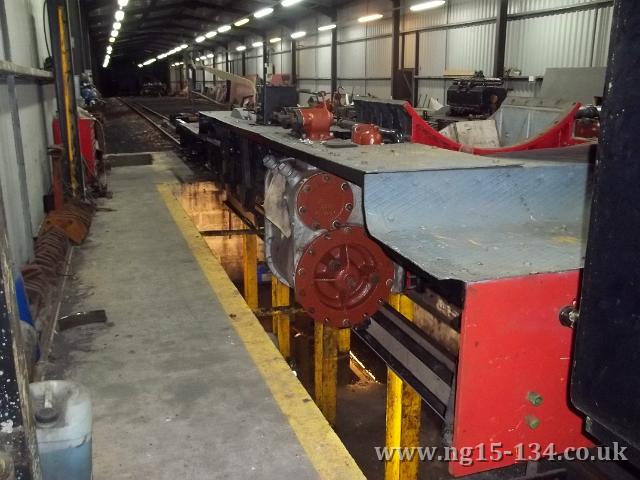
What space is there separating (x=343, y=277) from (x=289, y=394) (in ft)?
2.83

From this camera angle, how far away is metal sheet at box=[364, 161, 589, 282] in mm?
1965

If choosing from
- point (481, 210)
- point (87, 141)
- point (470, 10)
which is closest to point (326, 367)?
point (481, 210)

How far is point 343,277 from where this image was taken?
118 inches

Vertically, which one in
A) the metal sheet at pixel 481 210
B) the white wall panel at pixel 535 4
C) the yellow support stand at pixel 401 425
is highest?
the white wall panel at pixel 535 4

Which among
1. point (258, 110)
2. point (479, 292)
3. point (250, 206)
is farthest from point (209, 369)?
point (258, 110)

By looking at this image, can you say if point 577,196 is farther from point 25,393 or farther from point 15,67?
point 15,67

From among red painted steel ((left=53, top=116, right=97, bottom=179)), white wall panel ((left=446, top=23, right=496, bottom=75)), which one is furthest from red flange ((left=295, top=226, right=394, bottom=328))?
white wall panel ((left=446, top=23, right=496, bottom=75))

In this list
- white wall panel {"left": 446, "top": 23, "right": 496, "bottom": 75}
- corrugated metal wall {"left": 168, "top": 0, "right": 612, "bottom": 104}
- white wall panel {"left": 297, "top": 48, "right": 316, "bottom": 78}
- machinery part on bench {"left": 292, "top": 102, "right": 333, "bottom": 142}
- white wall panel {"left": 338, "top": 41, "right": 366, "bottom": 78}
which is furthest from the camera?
white wall panel {"left": 297, "top": 48, "right": 316, "bottom": 78}

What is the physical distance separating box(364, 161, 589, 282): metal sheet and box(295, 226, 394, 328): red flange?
78 centimetres

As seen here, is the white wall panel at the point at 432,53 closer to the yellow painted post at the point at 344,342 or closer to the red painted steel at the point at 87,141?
the red painted steel at the point at 87,141

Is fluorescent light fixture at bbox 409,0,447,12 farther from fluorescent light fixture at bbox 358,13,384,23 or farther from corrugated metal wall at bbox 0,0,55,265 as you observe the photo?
corrugated metal wall at bbox 0,0,55,265

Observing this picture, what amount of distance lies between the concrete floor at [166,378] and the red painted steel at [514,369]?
0.59 meters

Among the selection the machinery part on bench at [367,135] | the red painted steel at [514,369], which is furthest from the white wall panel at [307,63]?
the red painted steel at [514,369]

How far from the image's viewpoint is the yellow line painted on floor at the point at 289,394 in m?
1.92
